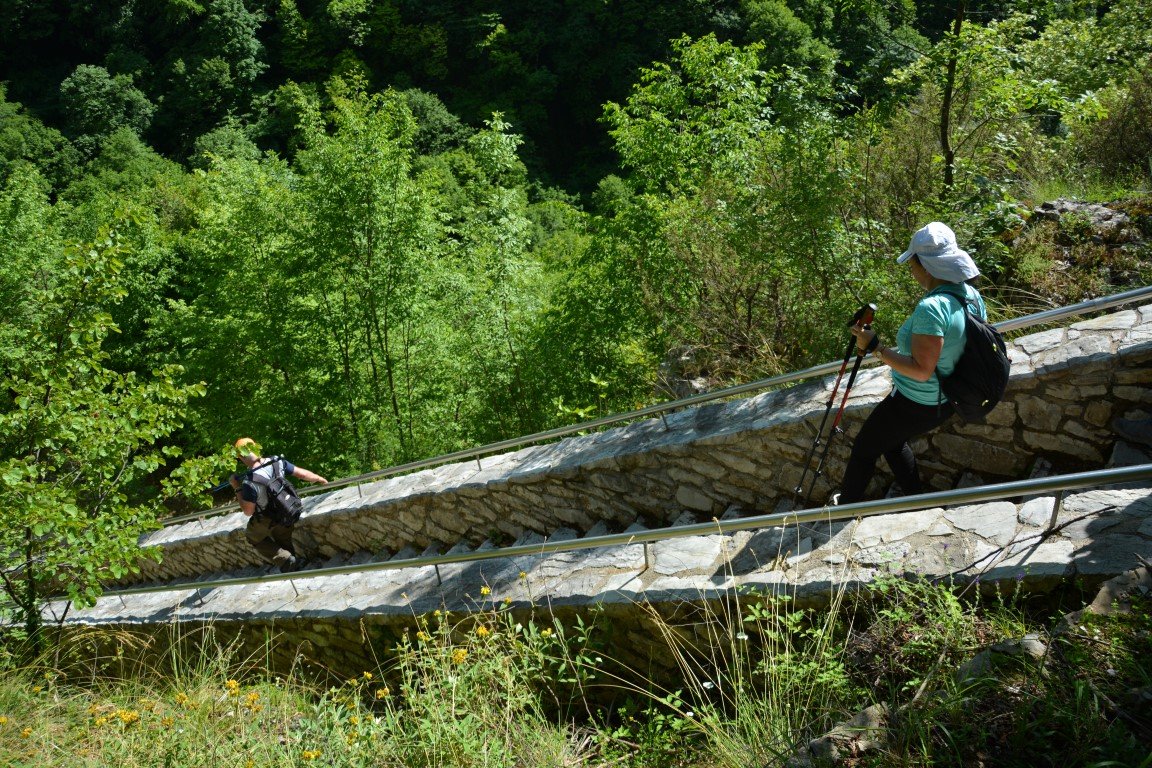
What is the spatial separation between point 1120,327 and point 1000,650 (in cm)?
238

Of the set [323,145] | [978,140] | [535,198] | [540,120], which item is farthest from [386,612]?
[540,120]

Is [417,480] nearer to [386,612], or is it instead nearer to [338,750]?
[386,612]

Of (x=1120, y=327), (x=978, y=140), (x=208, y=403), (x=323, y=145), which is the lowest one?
(x=208, y=403)

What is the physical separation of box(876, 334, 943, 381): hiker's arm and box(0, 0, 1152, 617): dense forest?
232 cm

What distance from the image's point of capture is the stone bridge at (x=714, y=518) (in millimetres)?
3479

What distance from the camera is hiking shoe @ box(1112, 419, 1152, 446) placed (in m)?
3.97

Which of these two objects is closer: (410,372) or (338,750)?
(338,750)

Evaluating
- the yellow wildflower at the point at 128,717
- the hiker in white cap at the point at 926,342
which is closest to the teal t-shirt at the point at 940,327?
the hiker in white cap at the point at 926,342

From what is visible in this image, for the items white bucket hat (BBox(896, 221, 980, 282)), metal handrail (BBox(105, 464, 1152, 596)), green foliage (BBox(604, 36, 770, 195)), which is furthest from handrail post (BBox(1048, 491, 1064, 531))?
green foliage (BBox(604, 36, 770, 195))

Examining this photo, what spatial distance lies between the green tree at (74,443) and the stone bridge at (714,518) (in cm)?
99

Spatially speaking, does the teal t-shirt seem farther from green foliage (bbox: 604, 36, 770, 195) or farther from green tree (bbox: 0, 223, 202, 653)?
green foliage (bbox: 604, 36, 770, 195)

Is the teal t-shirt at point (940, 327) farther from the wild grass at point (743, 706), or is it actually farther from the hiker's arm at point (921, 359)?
the wild grass at point (743, 706)

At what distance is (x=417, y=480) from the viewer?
24.8ft

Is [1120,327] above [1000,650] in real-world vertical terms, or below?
above
